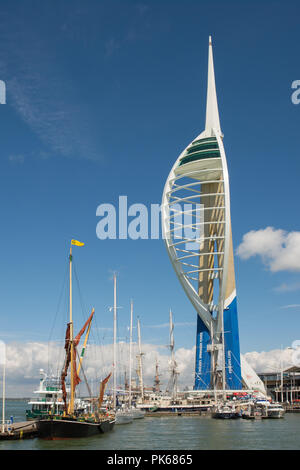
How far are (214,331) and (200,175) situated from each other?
88.9 feet

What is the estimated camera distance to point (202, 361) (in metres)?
91.4

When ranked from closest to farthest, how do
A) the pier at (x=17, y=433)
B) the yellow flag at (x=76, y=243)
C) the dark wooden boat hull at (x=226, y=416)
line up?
the pier at (x=17, y=433), the yellow flag at (x=76, y=243), the dark wooden boat hull at (x=226, y=416)

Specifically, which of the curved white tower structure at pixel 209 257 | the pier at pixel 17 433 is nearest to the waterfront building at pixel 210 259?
the curved white tower structure at pixel 209 257

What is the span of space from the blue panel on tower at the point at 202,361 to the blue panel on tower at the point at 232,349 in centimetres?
328

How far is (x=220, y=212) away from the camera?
9275cm

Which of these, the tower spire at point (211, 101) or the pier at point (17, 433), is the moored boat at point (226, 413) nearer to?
the pier at point (17, 433)

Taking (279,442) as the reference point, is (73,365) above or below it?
above

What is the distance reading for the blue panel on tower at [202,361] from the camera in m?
91.0

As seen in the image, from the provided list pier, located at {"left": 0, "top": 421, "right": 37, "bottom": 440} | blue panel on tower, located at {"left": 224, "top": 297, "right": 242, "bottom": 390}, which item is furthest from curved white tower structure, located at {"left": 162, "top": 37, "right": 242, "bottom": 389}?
pier, located at {"left": 0, "top": 421, "right": 37, "bottom": 440}

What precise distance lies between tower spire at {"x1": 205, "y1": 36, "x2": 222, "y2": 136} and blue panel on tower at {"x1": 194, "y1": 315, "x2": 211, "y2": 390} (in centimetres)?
3594

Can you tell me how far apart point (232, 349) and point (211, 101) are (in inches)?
1770

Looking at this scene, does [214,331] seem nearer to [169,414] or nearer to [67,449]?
[169,414]
